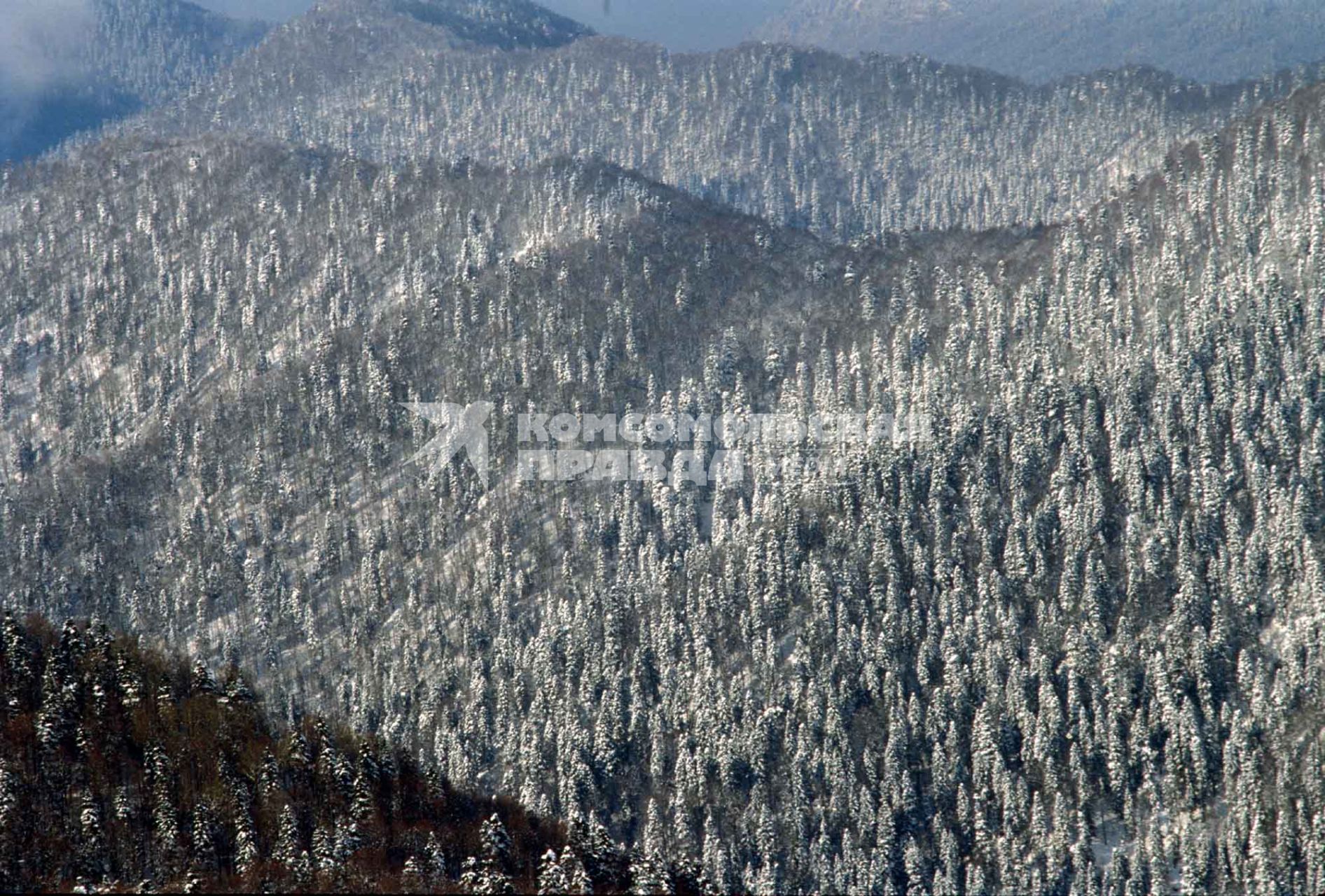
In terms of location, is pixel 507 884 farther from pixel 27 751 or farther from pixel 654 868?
pixel 27 751

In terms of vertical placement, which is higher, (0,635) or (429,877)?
(0,635)

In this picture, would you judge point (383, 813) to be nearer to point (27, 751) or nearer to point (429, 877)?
point (429, 877)

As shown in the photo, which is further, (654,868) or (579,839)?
(579,839)

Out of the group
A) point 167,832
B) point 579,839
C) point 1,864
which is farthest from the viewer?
point 579,839

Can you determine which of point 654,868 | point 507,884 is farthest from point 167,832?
point 654,868

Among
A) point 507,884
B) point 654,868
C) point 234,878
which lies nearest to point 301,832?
point 234,878

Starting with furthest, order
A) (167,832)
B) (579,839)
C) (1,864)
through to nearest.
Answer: (579,839) → (167,832) → (1,864)
